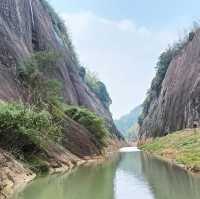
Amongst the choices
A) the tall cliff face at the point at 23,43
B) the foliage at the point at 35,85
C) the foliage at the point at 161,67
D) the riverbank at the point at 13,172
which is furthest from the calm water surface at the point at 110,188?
the foliage at the point at 161,67

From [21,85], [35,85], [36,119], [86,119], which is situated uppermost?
[35,85]

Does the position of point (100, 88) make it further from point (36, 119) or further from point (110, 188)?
point (110, 188)

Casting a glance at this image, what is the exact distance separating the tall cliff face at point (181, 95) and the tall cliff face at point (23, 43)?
717 inches

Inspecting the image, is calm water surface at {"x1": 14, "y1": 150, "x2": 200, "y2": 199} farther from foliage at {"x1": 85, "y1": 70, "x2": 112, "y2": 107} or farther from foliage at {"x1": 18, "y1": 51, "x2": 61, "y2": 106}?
foliage at {"x1": 85, "y1": 70, "x2": 112, "y2": 107}

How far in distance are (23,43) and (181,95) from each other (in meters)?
38.4

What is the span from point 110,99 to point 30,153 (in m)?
143

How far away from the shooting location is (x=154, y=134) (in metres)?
109

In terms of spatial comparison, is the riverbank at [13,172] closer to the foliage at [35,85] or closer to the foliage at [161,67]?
the foliage at [35,85]

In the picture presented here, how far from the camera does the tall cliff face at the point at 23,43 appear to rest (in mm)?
53031

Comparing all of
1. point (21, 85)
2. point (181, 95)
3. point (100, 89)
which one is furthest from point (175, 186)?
point (100, 89)

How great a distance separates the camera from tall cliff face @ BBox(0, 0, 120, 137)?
174 feet

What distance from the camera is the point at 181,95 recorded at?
92.5 m

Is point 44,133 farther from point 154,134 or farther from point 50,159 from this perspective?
point 154,134

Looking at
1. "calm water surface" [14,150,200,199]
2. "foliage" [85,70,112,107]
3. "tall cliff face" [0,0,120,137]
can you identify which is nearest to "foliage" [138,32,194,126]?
"foliage" [85,70,112,107]
